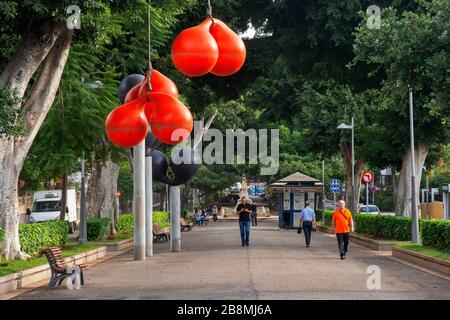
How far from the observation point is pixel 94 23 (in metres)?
19.0

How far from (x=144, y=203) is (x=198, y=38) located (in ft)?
57.0

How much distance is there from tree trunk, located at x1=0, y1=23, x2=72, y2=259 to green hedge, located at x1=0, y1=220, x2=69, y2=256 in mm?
673

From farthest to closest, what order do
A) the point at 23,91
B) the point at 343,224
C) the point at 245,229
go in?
the point at 245,229 → the point at 343,224 → the point at 23,91

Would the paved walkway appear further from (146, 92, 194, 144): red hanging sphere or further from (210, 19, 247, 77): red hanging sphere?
(210, 19, 247, 77): red hanging sphere

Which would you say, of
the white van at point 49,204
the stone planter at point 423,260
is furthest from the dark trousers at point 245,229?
the white van at point 49,204

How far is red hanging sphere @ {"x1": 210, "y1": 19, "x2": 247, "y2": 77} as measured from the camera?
291 inches

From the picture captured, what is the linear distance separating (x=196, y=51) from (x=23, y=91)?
1309 cm

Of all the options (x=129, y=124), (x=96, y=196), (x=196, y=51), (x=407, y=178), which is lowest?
(x=96, y=196)

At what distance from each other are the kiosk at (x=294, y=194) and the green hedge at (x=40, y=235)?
70.0ft

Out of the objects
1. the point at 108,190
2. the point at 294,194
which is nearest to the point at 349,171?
the point at 294,194

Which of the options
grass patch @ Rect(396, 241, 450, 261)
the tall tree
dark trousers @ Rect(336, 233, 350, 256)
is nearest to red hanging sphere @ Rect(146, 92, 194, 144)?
the tall tree

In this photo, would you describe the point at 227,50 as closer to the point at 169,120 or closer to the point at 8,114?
the point at 169,120

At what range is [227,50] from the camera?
7383 millimetres
